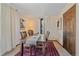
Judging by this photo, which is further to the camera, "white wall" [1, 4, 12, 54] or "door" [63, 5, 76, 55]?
"door" [63, 5, 76, 55]

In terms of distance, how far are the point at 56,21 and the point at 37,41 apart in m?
3.41

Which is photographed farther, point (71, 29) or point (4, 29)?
point (71, 29)

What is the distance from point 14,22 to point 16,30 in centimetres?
43

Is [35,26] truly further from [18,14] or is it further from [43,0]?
[43,0]

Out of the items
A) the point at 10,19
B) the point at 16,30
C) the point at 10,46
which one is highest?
the point at 10,19

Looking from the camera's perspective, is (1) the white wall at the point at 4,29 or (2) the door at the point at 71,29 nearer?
(1) the white wall at the point at 4,29

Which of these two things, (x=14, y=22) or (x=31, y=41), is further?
(x=14, y=22)

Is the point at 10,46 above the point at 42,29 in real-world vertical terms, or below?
below

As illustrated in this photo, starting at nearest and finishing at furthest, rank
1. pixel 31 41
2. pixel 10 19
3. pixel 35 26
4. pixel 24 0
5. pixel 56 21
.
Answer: pixel 24 0 < pixel 31 41 < pixel 10 19 < pixel 35 26 < pixel 56 21

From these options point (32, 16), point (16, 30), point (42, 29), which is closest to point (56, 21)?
point (42, 29)

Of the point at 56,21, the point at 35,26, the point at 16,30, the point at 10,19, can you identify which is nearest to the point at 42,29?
the point at 35,26

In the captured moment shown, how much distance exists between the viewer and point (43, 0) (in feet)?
5.69

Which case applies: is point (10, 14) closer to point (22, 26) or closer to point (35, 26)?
point (22, 26)

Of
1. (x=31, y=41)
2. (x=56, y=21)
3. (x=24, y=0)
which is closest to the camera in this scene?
(x=24, y=0)
